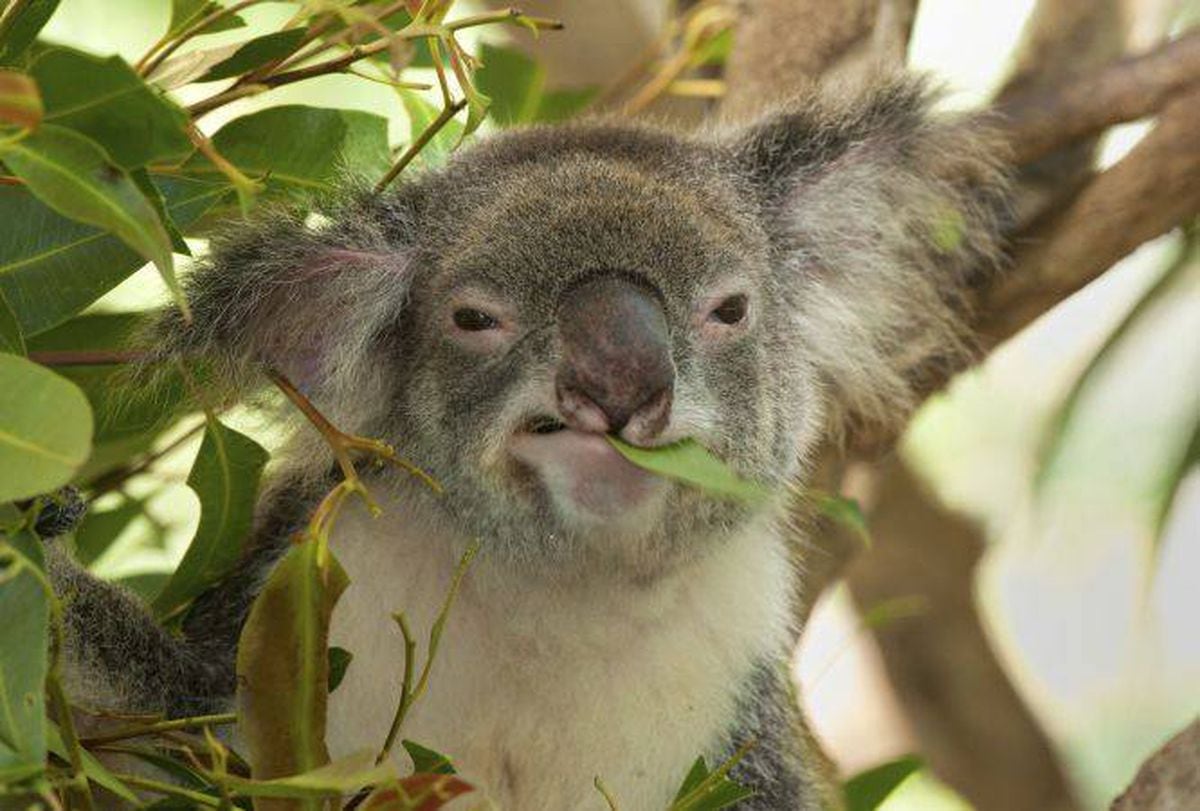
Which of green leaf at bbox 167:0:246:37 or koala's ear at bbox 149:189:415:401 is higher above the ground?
green leaf at bbox 167:0:246:37

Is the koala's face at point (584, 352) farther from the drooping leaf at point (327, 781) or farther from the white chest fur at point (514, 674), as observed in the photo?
the drooping leaf at point (327, 781)

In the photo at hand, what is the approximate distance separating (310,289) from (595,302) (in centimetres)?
50

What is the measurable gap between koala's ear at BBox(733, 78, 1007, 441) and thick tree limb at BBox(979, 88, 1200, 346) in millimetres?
332

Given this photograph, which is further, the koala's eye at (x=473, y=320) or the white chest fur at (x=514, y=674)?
the white chest fur at (x=514, y=674)

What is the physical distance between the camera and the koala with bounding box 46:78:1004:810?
7.04 feet

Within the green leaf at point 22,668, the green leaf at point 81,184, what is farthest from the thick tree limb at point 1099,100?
the green leaf at point 22,668

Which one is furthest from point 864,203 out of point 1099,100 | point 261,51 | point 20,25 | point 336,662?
point 20,25

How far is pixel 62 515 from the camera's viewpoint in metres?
2.05

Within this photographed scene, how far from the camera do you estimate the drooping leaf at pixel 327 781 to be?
5.01 feet

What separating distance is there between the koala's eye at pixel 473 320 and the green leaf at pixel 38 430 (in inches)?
32.3

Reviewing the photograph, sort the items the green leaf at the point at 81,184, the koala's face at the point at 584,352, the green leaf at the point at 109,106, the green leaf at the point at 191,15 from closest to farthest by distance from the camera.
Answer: the green leaf at the point at 81,184 → the green leaf at the point at 109,106 → the green leaf at the point at 191,15 → the koala's face at the point at 584,352

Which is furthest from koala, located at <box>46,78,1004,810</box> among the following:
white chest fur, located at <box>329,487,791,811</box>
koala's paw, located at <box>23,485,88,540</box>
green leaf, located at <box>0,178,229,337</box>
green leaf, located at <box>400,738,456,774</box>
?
green leaf, located at <box>400,738,456,774</box>

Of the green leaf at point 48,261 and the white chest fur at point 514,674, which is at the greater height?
the green leaf at point 48,261

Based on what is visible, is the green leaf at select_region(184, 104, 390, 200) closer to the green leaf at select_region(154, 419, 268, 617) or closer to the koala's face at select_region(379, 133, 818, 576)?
the koala's face at select_region(379, 133, 818, 576)
